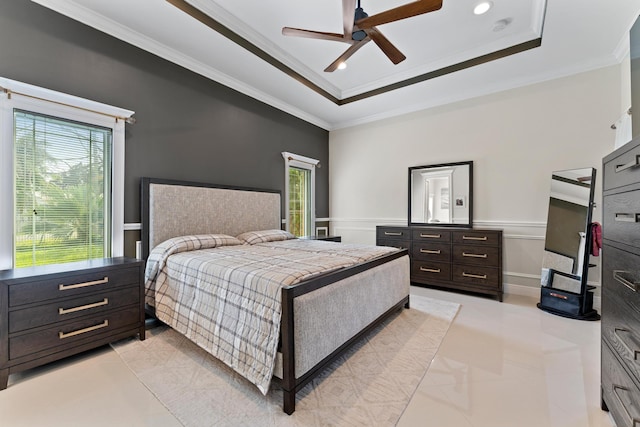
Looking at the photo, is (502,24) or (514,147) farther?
(514,147)

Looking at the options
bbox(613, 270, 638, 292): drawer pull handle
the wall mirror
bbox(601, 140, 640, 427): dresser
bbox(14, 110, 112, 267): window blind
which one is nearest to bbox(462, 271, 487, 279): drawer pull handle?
the wall mirror

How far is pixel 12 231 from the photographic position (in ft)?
7.14

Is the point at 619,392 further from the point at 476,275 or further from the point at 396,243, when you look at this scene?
the point at 396,243

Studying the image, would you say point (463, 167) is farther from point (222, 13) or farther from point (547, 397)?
point (222, 13)

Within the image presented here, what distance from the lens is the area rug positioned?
59.4 inches

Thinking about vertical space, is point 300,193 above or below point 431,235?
above

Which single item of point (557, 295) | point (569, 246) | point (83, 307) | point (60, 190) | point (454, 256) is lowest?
point (557, 295)

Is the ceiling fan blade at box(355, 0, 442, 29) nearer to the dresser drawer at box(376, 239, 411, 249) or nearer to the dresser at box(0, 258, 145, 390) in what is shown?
the dresser at box(0, 258, 145, 390)

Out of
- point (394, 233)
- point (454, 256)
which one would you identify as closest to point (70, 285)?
point (394, 233)

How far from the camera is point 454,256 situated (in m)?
3.78

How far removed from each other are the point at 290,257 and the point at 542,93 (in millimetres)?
3976

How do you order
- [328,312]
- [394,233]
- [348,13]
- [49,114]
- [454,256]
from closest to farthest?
[328,312]
[348,13]
[49,114]
[454,256]
[394,233]

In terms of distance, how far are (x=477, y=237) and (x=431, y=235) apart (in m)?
0.59

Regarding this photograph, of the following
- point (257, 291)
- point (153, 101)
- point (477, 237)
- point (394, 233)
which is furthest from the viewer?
point (394, 233)
